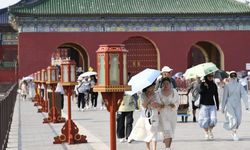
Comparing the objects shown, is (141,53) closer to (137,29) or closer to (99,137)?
(137,29)

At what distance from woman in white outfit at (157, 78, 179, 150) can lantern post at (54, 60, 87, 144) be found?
259 centimetres

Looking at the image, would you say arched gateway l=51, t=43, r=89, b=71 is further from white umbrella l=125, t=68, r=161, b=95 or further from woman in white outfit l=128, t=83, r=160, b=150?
white umbrella l=125, t=68, r=161, b=95

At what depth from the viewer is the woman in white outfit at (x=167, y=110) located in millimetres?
9984

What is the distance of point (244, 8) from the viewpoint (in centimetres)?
4162

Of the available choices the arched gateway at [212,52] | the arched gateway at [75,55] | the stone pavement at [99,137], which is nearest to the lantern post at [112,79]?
the stone pavement at [99,137]

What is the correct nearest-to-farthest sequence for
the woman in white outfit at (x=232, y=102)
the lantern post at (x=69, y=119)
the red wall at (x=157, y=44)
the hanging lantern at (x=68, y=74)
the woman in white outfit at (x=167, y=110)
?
the woman in white outfit at (x=167, y=110) → the lantern post at (x=69, y=119) → the woman in white outfit at (x=232, y=102) → the hanging lantern at (x=68, y=74) → the red wall at (x=157, y=44)

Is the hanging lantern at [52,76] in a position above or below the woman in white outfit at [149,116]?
above

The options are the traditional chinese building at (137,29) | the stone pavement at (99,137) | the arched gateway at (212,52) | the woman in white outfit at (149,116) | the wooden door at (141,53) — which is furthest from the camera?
the arched gateway at (212,52)

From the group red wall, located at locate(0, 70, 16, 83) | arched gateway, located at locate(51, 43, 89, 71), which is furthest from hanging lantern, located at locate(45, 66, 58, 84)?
red wall, located at locate(0, 70, 16, 83)

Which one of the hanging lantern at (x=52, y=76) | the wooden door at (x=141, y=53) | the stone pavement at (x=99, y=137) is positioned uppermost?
the wooden door at (x=141, y=53)

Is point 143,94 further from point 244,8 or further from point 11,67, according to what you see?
point 11,67

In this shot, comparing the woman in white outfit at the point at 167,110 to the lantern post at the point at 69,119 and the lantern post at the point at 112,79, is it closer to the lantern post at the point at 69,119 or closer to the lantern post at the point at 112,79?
the lantern post at the point at 112,79

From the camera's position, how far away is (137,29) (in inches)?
1587

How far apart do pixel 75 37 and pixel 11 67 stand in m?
9.66
